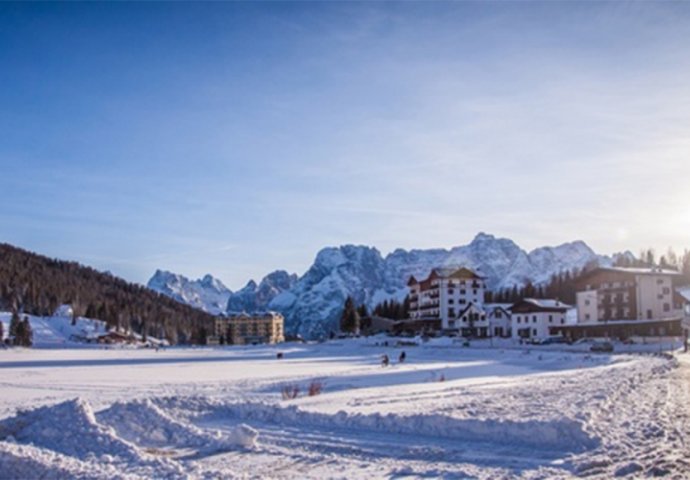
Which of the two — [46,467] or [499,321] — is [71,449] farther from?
[499,321]

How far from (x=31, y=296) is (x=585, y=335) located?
5966 inches

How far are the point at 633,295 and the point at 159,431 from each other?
86.5 m

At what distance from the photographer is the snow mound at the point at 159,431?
1477cm

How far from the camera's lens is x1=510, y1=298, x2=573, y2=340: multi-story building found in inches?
4222

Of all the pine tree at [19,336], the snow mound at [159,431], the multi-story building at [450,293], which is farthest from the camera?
the multi-story building at [450,293]

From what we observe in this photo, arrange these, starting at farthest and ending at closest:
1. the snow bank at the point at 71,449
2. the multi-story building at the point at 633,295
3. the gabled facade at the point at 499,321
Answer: the gabled facade at the point at 499,321 < the multi-story building at the point at 633,295 < the snow bank at the point at 71,449

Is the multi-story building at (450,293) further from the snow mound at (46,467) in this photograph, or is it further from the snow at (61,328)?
the snow mound at (46,467)

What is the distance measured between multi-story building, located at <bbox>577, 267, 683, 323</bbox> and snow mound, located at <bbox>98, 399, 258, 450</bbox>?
3358 inches

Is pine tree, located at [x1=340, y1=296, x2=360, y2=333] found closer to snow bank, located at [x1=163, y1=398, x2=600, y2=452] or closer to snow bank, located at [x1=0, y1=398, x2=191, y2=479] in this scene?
snow bank, located at [x1=163, y1=398, x2=600, y2=452]

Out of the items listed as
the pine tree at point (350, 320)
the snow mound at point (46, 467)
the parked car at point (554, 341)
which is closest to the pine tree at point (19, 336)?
the pine tree at point (350, 320)

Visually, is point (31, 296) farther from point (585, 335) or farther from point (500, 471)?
point (500, 471)

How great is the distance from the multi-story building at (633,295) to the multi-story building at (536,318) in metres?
11.1

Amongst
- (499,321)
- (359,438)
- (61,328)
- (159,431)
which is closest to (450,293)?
(499,321)

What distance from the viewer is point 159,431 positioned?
15711 mm
